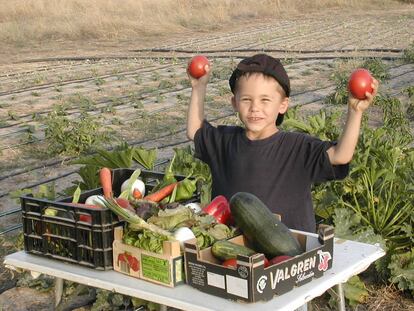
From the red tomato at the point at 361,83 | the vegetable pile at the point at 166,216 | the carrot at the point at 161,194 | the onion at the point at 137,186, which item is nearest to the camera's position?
the vegetable pile at the point at 166,216

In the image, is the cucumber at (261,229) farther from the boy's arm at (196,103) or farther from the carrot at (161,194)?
the boy's arm at (196,103)

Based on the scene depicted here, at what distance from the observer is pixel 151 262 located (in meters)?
Result: 2.68

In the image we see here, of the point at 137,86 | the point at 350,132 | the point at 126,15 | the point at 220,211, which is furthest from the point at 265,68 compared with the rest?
the point at 126,15

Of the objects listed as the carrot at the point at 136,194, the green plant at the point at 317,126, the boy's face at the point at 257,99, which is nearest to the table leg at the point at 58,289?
the carrot at the point at 136,194

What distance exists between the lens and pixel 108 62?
16328 mm

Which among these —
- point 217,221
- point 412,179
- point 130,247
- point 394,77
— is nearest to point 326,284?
point 217,221

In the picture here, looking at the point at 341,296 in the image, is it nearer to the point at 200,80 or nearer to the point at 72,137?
the point at 200,80

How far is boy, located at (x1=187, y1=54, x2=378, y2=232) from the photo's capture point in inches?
127

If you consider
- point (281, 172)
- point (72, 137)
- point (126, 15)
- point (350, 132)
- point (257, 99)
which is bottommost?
point (72, 137)

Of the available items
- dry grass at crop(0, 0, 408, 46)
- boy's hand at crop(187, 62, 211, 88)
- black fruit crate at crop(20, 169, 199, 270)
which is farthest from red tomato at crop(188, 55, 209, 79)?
dry grass at crop(0, 0, 408, 46)

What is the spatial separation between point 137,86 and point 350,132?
10080mm

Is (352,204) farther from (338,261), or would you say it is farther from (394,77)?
(394,77)

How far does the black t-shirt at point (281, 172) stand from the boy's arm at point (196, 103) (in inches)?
11.2

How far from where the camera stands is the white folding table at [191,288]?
8.17ft
